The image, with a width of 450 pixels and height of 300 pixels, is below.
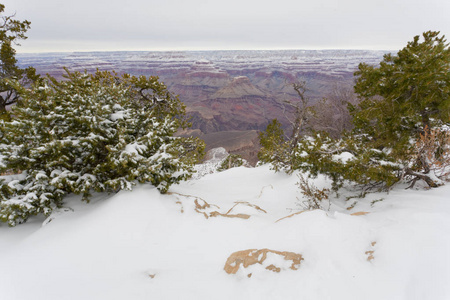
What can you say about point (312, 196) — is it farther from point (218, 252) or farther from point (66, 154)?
point (66, 154)

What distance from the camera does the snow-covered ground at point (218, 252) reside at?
11.5ft

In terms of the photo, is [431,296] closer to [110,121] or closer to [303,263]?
[303,263]

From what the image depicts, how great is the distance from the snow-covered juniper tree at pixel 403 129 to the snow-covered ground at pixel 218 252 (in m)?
0.85

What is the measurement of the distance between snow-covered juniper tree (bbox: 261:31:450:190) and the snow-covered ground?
2.80 feet

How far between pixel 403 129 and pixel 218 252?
6968mm

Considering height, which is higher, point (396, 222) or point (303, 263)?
point (396, 222)

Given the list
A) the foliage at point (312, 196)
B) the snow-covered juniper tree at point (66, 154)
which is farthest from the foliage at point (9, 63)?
the foliage at point (312, 196)

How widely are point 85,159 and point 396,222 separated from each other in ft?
24.7

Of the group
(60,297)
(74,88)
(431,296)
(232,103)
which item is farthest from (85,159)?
(232,103)

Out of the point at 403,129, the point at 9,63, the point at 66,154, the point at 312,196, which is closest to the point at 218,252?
the point at 312,196

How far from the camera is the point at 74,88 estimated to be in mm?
7164

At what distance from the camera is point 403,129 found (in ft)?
23.8

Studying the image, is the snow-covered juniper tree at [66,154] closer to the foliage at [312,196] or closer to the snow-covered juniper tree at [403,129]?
the foliage at [312,196]

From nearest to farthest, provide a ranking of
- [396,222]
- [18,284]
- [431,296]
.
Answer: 1. [431,296]
2. [18,284]
3. [396,222]
